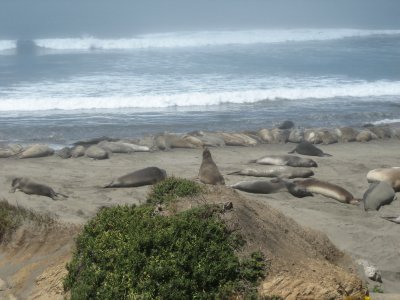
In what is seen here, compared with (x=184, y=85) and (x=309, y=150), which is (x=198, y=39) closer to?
(x=184, y=85)

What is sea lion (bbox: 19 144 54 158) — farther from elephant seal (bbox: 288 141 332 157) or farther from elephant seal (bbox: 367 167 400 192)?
elephant seal (bbox: 367 167 400 192)

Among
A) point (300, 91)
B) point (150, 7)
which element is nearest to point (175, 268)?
point (300, 91)

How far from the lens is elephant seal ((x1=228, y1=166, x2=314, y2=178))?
13.6m

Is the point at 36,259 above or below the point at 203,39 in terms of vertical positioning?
→ below

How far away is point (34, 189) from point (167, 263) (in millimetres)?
6775

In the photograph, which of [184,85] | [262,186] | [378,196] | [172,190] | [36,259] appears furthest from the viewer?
[184,85]

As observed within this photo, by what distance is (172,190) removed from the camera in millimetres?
6699

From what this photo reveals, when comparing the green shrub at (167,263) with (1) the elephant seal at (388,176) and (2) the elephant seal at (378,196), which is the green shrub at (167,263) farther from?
(1) the elephant seal at (388,176)

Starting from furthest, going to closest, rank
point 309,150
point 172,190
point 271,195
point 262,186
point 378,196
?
1. point 309,150
2. point 262,186
3. point 271,195
4. point 378,196
5. point 172,190

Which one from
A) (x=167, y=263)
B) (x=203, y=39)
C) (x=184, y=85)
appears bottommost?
(x=167, y=263)


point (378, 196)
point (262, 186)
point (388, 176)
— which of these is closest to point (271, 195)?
point (262, 186)

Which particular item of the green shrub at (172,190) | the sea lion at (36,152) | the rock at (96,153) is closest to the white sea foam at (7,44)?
the sea lion at (36,152)

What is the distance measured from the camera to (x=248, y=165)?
48.4 feet

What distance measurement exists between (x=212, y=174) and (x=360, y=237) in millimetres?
3306
